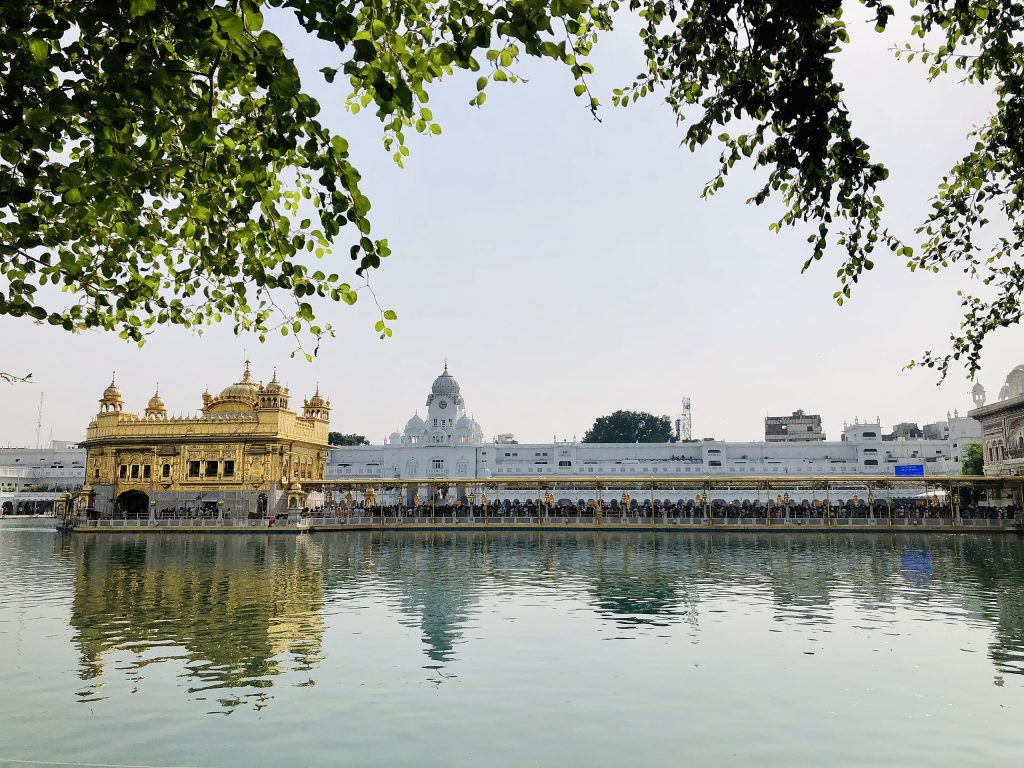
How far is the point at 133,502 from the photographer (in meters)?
48.3

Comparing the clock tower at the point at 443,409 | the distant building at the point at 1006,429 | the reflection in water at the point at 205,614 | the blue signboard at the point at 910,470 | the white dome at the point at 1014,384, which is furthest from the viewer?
the clock tower at the point at 443,409

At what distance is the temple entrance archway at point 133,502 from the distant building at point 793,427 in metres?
72.4

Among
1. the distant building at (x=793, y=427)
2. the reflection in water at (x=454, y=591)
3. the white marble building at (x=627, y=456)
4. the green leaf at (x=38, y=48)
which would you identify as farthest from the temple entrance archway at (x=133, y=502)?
the distant building at (x=793, y=427)

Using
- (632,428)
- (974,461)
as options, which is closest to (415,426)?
(632,428)

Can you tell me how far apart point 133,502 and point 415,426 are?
37448mm

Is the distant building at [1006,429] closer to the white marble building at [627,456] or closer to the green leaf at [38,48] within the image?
the white marble building at [627,456]

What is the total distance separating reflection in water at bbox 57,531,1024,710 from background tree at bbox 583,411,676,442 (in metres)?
68.6

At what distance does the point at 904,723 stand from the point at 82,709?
8.74 metres

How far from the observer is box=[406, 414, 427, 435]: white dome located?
8281 centimetres

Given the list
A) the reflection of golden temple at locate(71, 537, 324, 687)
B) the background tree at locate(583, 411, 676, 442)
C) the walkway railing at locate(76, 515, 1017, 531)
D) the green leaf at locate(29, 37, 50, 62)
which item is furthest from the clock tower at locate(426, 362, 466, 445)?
the green leaf at locate(29, 37, 50, 62)

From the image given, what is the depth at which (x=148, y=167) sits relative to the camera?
5406 millimetres

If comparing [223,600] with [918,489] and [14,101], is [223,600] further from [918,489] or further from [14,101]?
[918,489]

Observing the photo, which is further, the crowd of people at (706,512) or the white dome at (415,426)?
the white dome at (415,426)

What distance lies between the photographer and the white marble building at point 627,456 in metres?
68.9
